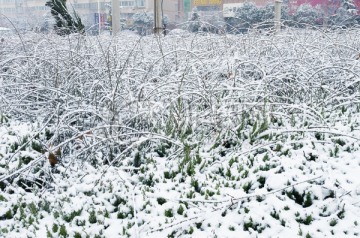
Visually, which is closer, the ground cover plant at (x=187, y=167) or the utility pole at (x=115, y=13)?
the ground cover plant at (x=187, y=167)

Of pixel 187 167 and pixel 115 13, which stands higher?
pixel 115 13

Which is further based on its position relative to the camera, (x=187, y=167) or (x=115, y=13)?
(x=115, y=13)

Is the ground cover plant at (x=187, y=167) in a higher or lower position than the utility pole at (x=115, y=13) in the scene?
lower

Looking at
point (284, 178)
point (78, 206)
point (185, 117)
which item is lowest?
point (78, 206)

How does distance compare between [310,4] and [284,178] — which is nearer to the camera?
[284,178]

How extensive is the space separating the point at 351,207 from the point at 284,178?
50 centimetres

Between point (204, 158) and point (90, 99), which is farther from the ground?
point (90, 99)

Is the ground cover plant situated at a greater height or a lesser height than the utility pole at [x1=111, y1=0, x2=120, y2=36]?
lesser

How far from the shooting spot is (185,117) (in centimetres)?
382

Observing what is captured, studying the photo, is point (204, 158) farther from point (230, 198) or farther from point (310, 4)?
point (310, 4)

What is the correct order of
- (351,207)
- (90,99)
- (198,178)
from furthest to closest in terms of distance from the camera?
(90,99) → (198,178) → (351,207)

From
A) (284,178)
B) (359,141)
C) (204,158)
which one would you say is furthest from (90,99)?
(359,141)

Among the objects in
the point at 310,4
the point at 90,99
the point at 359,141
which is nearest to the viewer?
the point at 359,141

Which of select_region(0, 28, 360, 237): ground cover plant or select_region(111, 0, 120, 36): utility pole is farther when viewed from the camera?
select_region(111, 0, 120, 36): utility pole
